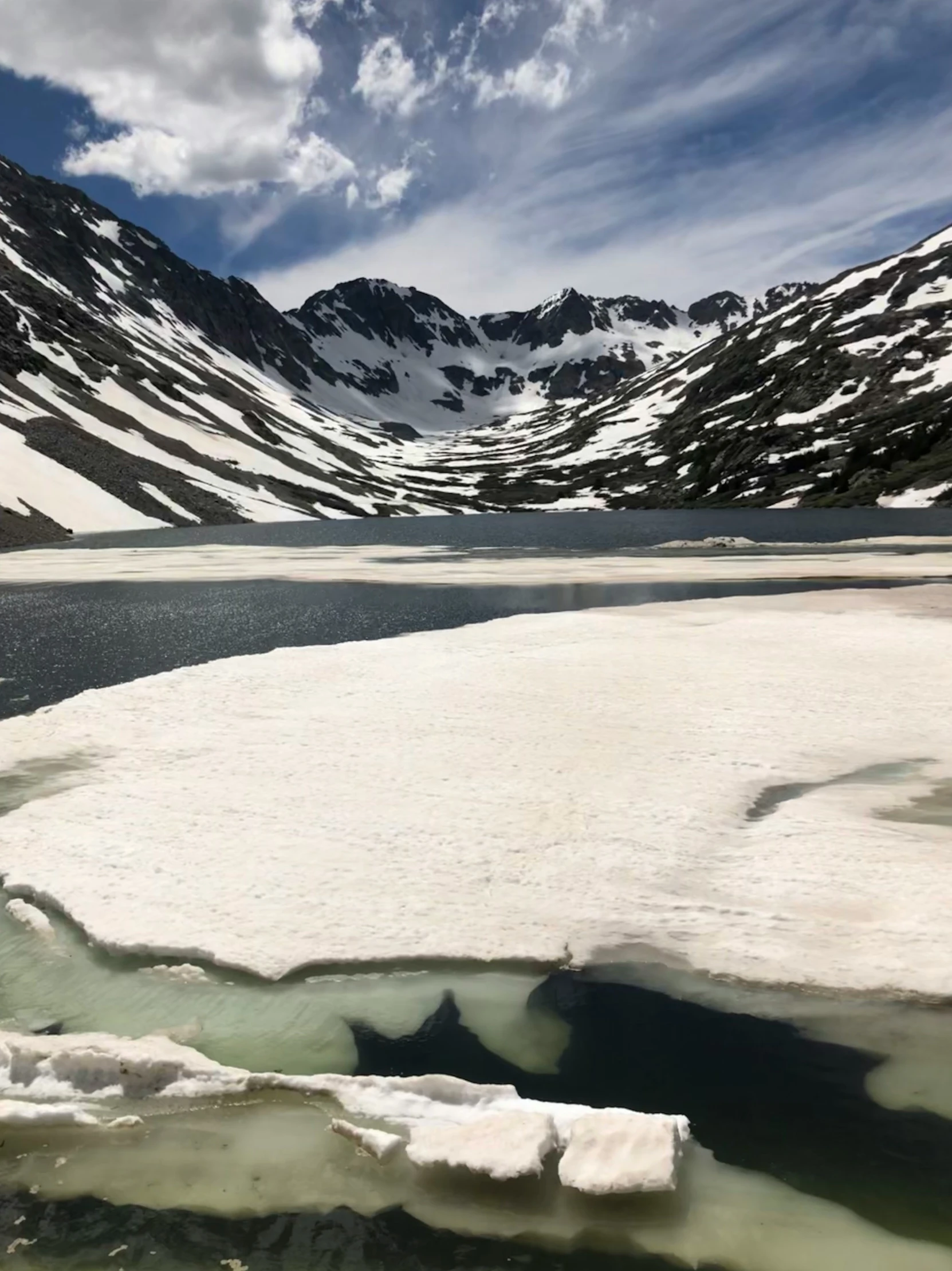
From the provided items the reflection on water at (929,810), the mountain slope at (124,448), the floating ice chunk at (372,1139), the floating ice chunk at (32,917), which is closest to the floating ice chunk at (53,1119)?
the floating ice chunk at (372,1139)

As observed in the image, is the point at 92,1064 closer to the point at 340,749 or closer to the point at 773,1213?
the point at 773,1213

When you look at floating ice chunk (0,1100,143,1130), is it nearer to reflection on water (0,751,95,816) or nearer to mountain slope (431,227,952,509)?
reflection on water (0,751,95,816)

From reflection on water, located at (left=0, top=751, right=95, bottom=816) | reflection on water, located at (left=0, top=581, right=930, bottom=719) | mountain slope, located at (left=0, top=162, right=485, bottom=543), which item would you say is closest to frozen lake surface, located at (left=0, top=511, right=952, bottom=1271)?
reflection on water, located at (left=0, top=751, right=95, bottom=816)

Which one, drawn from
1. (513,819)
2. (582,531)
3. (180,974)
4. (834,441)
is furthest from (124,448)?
(180,974)

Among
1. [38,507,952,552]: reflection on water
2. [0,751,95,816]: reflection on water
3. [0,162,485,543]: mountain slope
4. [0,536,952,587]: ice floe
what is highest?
[0,162,485,543]: mountain slope

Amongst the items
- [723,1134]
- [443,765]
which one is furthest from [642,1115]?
[443,765]

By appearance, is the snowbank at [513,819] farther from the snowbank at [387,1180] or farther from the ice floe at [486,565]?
the ice floe at [486,565]

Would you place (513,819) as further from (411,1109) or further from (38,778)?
(38,778)
